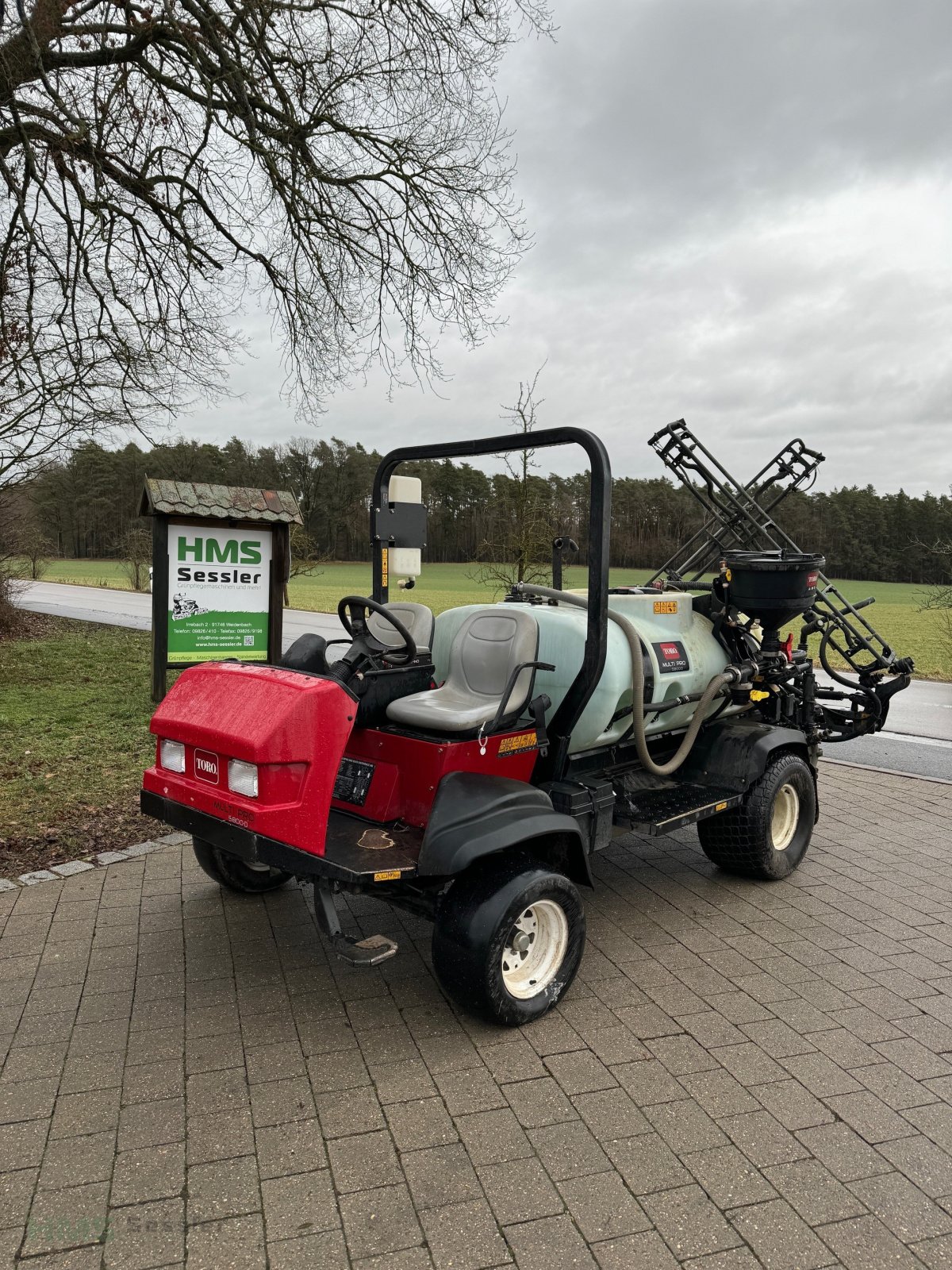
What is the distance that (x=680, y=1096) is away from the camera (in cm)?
271

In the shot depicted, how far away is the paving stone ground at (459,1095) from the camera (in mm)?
2143

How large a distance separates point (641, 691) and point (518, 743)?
0.63 m

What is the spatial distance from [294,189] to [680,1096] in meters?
8.36

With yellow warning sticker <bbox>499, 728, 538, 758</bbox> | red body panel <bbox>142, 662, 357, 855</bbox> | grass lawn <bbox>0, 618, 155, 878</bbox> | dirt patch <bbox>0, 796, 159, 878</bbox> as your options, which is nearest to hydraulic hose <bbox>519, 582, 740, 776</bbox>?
yellow warning sticker <bbox>499, 728, 538, 758</bbox>

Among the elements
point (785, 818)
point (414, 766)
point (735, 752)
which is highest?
point (414, 766)

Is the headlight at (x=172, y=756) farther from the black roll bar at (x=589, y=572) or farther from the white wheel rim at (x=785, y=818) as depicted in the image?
the white wheel rim at (x=785, y=818)

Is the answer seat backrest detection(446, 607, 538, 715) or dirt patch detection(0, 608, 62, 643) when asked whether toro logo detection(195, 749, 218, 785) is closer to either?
seat backrest detection(446, 607, 538, 715)

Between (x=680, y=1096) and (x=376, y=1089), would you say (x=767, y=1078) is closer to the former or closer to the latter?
(x=680, y=1096)

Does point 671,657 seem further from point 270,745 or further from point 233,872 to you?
point 233,872

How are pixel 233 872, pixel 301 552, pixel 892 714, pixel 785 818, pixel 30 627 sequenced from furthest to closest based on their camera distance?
1. pixel 301 552
2. pixel 30 627
3. pixel 892 714
4. pixel 785 818
5. pixel 233 872

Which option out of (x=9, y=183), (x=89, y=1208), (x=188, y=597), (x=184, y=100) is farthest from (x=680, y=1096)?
(x=184, y=100)

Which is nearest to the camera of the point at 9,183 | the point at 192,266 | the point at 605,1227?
the point at 605,1227

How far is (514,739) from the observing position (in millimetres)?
3480

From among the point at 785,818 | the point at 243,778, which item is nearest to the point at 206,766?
the point at 243,778
